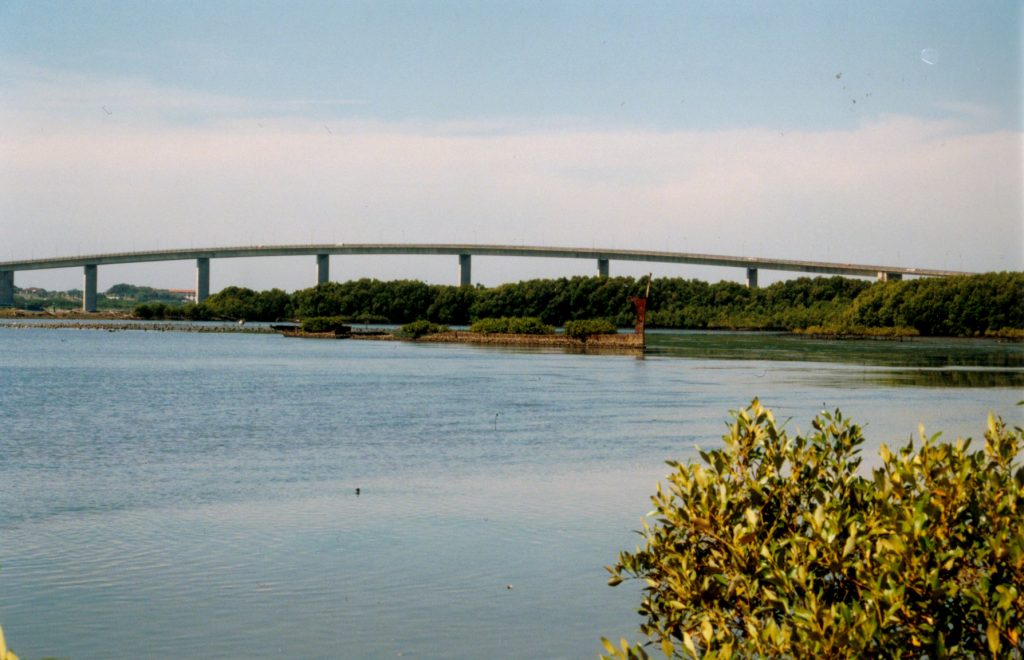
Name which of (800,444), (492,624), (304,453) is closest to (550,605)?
(492,624)

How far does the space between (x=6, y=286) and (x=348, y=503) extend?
411 ft

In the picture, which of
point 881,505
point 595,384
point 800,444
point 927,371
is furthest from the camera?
point 927,371

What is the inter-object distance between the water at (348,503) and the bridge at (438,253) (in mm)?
80747

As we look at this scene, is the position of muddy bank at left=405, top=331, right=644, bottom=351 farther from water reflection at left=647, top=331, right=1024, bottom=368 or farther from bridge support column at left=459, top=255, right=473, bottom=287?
bridge support column at left=459, top=255, right=473, bottom=287

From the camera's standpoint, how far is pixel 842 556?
647 centimetres

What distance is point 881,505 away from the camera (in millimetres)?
6664

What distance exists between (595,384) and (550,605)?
3084cm

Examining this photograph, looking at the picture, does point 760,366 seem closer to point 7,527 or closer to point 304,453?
point 304,453

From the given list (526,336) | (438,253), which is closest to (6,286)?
(438,253)

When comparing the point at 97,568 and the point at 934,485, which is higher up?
the point at 934,485

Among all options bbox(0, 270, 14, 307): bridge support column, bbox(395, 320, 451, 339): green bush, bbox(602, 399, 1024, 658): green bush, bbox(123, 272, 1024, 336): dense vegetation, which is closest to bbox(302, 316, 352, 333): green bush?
bbox(395, 320, 451, 339): green bush

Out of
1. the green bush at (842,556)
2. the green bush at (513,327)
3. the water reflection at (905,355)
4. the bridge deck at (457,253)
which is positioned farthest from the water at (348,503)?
the bridge deck at (457,253)

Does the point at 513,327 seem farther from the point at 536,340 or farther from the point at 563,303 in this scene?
the point at 563,303

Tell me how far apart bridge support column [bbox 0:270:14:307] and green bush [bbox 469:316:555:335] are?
6335 cm
